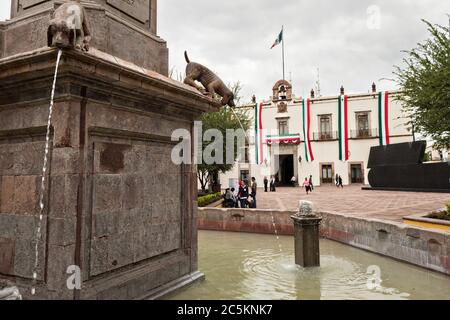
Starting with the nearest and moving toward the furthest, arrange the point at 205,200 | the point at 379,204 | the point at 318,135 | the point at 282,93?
1. the point at 379,204
2. the point at 205,200
3. the point at 318,135
4. the point at 282,93

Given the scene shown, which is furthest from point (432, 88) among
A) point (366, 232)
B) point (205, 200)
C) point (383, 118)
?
point (383, 118)

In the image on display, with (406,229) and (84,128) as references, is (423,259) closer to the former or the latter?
(406,229)

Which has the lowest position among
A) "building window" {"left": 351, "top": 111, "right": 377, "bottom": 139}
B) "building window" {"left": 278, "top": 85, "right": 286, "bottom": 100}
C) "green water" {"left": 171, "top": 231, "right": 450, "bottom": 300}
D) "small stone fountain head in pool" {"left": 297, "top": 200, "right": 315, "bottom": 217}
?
"green water" {"left": 171, "top": 231, "right": 450, "bottom": 300}

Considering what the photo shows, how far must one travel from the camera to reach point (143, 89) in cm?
387

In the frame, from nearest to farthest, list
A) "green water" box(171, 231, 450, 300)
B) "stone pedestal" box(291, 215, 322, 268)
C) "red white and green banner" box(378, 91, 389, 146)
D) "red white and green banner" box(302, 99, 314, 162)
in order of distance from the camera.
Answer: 1. "green water" box(171, 231, 450, 300)
2. "stone pedestal" box(291, 215, 322, 268)
3. "red white and green banner" box(378, 91, 389, 146)
4. "red white and green banner" box(302, 99, 314, 162)

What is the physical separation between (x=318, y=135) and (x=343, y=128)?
285cm

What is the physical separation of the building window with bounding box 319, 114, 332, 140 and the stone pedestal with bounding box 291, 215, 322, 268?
3289 cm

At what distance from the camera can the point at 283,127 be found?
38.8m

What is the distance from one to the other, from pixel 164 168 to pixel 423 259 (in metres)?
5.31

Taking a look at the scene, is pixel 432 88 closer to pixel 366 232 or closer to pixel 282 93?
pixel 366 232

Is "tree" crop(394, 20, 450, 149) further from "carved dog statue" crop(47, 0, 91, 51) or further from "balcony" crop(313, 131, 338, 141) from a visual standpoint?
"balcony" crop(313, 131, 338, 141)

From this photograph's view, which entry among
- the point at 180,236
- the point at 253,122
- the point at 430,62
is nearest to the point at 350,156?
the point at 253,122

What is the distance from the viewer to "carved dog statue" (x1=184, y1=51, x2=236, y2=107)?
510 centimetres

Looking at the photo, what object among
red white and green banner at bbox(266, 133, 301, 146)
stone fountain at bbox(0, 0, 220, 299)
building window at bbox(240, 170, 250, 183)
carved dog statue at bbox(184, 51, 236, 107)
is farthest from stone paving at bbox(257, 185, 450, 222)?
building window at bbox(240, 170, 250, 183)
